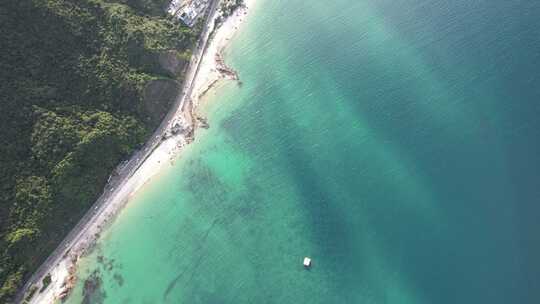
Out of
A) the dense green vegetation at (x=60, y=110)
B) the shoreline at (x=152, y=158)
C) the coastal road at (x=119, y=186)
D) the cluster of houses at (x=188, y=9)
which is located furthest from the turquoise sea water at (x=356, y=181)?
the cluster of houses at (x=188, y=9)

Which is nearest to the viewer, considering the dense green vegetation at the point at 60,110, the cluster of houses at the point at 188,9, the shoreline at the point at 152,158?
the dense green vegetation at the point at 60,110

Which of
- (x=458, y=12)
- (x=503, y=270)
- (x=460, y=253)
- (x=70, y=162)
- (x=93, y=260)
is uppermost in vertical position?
(x=70, y=162)

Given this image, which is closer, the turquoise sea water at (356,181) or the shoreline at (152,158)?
the turquoise sea water at (356,181)

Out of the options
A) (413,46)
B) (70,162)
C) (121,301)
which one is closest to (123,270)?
(121,301)

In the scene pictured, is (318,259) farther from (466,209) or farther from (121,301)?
(121,301)

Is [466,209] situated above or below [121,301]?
below

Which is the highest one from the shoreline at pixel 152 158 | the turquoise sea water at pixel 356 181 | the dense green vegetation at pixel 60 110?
the dense green vegetation at pixel 60 110

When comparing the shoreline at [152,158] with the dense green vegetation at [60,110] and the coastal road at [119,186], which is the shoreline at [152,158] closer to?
Result: the coastal road at [119,186]

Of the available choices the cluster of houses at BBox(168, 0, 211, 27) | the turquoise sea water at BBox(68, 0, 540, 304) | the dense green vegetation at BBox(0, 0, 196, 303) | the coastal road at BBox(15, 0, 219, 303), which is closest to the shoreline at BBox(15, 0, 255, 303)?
the coastal road at BBox(15, 0, 219, 303)

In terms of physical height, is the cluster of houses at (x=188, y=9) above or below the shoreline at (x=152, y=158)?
above
